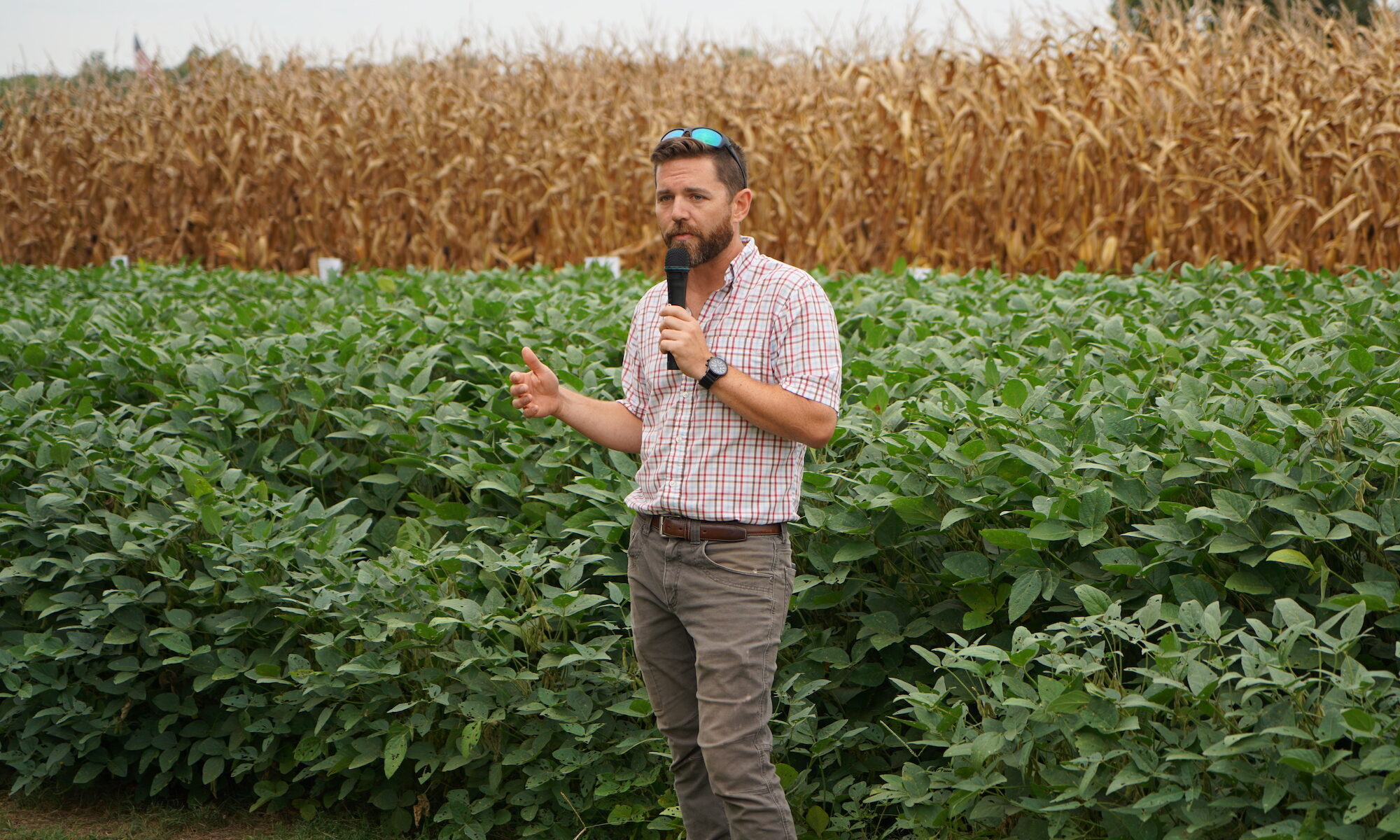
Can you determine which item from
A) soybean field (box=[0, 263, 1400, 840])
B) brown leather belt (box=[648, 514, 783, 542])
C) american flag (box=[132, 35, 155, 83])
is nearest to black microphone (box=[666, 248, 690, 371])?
brown leather belt (box=[648, 514, 783, 542])

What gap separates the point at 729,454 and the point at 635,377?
0.51 metres

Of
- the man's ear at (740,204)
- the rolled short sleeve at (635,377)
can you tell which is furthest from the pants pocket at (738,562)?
the man's ear at (740,204)

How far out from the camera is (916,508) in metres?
3.37

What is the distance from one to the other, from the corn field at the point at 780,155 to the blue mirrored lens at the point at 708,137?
6436 millimetres

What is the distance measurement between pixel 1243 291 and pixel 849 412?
330 cm

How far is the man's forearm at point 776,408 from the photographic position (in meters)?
2.62

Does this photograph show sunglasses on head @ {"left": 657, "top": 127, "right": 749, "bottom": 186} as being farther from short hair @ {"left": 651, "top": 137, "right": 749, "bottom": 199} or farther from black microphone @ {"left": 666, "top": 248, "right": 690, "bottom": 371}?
black microphone @ {"left": 666, "top": 248, "right": 690, "bottom": 371}

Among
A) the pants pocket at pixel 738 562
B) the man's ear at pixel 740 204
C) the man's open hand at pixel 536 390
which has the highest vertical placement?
the man's ear at pixel 740 204

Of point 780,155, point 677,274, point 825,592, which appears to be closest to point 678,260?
point 677,274

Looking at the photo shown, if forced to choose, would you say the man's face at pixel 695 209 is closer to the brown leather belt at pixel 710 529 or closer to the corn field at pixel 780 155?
the brown leather belt at pixel 710 529

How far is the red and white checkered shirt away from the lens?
9.02 feet

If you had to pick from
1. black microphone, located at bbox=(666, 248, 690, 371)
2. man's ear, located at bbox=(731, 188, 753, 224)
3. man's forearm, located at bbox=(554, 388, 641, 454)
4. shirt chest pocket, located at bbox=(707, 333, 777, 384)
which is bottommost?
man's forearm, located at bbox=(554, 388, 641, 454)

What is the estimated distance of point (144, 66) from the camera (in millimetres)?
16844

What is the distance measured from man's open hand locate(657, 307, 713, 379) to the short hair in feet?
1.26
